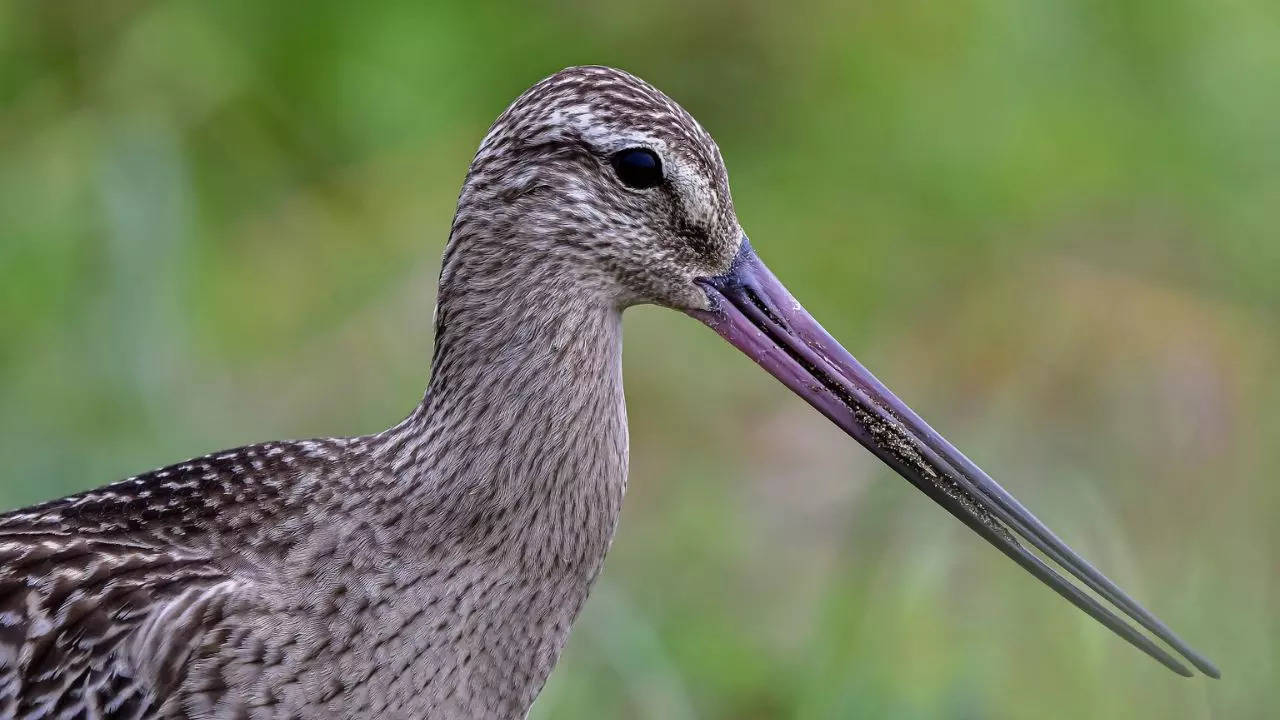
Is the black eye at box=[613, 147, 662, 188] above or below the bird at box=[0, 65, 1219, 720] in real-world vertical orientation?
above

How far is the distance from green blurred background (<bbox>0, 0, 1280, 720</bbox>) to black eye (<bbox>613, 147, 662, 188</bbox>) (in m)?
1.28

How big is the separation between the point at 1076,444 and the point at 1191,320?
110 centimetres

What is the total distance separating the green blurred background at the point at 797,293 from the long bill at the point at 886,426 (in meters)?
0.53

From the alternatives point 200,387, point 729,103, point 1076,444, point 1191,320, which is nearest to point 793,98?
point 729,103

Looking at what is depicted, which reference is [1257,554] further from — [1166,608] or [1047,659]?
[1047,659]

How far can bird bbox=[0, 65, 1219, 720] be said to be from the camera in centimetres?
291

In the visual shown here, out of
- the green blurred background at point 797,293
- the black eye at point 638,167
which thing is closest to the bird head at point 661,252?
the black eye at point 638,167

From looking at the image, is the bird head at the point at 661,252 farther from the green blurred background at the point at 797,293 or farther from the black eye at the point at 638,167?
the green blurred background at the point at 797,293

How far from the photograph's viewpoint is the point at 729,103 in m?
7.42

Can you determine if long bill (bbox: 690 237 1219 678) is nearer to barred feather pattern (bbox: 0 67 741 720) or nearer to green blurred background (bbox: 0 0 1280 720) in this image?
barred feather pattern (bbox: 0 67 741 720)

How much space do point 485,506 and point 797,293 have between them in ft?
12.7

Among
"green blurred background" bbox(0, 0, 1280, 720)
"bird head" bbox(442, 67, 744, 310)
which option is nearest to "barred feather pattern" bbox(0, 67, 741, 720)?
"bird head" bbox(442, 67, 744, 310)

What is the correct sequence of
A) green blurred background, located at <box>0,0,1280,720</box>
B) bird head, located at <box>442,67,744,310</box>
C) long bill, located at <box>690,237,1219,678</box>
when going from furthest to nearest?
green blurred background, located at <box>0,0,1280,720</box> → long bill, located at <box>690,237,1219,678</box> → bird head, located at <box>442,67,744,310</box>

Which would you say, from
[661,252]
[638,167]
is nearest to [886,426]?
[661,252]
